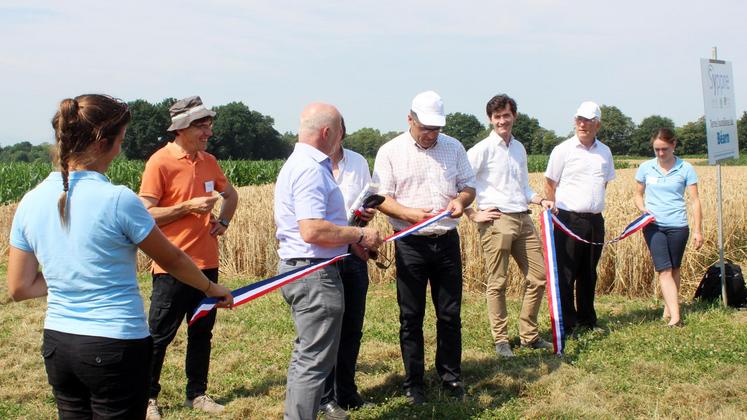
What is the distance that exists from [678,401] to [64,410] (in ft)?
12.7

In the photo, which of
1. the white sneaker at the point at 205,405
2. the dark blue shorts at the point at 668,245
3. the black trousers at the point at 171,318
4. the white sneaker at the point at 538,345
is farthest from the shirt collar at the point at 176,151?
the dark blue shorts at the point at 668,245

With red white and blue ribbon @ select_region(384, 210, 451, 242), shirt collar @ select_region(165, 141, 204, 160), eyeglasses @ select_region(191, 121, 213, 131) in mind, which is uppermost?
eyeglasses @ select_region(191, 121, 213, 131)

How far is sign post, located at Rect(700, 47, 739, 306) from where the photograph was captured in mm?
7586

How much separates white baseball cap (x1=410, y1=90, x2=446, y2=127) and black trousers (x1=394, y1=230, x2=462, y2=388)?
84 cm

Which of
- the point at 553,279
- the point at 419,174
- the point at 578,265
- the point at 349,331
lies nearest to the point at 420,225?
the point at 419,174

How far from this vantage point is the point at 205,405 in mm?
4977

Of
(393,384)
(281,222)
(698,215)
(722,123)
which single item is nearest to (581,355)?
(393,384)

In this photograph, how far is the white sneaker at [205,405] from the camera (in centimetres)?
494

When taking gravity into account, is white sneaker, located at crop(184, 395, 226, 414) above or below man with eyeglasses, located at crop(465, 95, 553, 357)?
below

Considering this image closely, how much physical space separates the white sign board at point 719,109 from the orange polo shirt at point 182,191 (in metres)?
5.55

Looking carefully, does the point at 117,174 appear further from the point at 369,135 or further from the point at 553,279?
the point at 369,135

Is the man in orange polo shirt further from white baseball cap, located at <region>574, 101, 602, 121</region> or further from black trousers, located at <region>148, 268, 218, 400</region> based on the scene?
white baseball cap, located at <region>574, 101, 602, 121</region>

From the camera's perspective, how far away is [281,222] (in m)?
3.97

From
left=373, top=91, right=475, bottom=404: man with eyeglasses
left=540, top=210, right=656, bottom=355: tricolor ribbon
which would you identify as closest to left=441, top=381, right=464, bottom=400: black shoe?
left=373, top=91, right=475, bottom=404: man with eyeglasses
